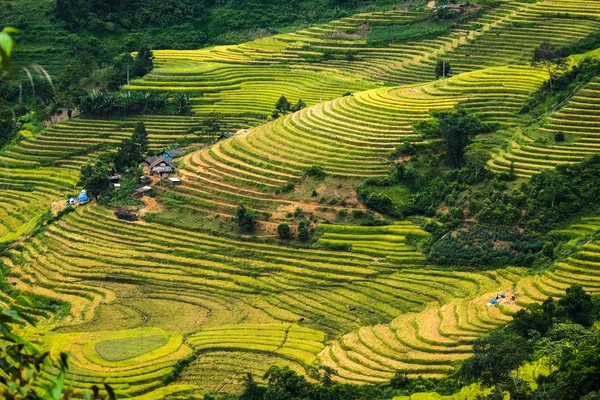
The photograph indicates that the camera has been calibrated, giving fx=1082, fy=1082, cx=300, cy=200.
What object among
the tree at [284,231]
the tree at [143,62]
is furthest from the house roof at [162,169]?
the tree at [143,62]

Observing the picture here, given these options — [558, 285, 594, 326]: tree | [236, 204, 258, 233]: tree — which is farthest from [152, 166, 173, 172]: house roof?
[558, 285, 594, 326]: tree

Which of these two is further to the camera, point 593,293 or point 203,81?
point 203,81

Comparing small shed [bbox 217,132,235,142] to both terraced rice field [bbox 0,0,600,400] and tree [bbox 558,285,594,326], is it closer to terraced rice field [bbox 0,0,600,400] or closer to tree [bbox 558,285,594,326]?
terraced rice field [bbox 0,0,600,400]

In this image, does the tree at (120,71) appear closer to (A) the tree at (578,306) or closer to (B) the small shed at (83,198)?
(B) the small shed at (83,198)

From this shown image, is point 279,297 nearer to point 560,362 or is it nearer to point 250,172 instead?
point 250,172

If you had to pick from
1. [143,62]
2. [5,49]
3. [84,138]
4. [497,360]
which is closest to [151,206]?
[84,138]

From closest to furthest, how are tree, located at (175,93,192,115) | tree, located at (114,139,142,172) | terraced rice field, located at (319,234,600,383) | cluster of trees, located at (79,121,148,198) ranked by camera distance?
1. terraced rice field, located at (319,234,600,383)
2. cluster of trees, located at (79,121,148,198)
3. tree, located at (114,139,142,172)
4. tree, located at (175,93,192,115)

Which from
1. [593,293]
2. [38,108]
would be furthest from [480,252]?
[38,108]

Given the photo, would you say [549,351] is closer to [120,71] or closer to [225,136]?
[225,136]
